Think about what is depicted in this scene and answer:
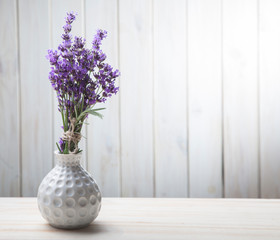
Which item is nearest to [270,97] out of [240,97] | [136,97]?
[240,97]

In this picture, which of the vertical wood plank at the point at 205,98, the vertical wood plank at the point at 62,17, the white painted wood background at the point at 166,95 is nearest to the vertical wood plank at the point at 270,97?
the white painted wood background at the point at 166,95

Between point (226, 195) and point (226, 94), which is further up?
point (226, 94)

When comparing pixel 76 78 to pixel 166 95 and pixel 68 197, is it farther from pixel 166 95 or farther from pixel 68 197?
pixel 166 95

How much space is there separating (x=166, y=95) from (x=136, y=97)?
12 centimetres

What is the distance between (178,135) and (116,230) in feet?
2.29

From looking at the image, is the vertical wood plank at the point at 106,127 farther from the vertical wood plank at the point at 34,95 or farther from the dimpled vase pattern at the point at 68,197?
the dimpled vase pattern at the point at 68,197

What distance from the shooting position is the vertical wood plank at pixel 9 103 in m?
1.52

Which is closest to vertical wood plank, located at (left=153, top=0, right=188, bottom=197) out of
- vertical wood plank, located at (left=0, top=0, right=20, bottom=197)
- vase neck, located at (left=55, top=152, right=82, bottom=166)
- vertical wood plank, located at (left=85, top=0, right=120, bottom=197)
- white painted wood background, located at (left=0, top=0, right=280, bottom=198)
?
white painted wood background, located at (left=0, top=0, right=280, bottom=198)

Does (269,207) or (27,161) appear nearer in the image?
(269,207)

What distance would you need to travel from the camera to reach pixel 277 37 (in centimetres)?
145

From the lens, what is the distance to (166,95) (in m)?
1.50

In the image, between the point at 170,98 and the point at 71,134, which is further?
the point at 170,98

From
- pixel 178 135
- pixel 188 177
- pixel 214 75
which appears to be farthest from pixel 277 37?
pixel 188 177

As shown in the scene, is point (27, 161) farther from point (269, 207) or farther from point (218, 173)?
point (269, 207)
